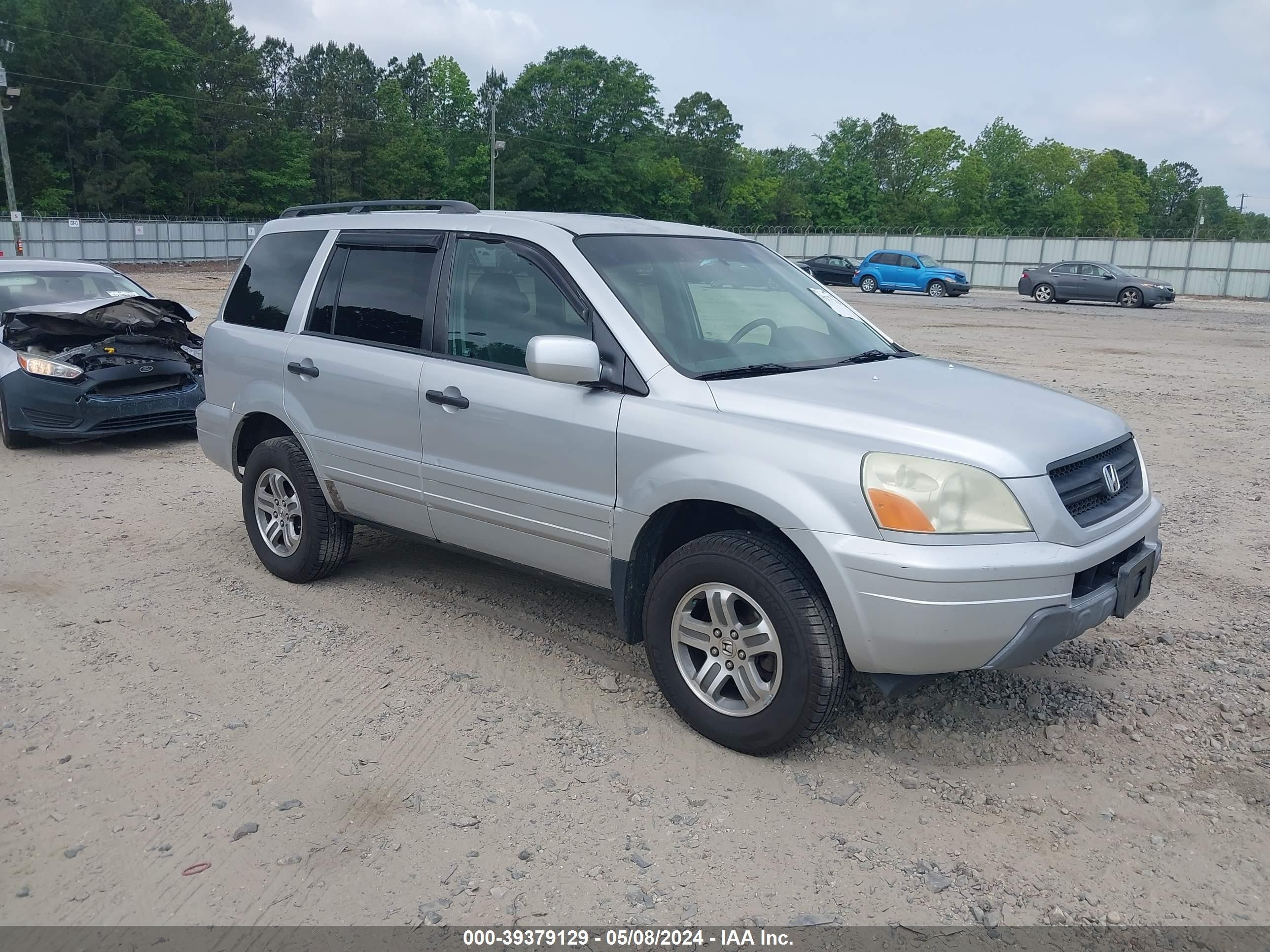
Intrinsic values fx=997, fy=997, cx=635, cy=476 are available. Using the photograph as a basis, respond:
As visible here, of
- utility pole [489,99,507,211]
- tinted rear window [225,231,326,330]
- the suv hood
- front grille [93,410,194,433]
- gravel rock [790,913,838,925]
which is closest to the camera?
gravel rock [790,913,838,925]

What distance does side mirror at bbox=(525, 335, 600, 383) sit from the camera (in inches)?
150

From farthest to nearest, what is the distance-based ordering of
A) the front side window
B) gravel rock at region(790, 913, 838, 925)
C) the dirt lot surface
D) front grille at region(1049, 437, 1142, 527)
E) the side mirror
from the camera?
the front side window
the side mirror
front grille at region(1049, 437, 1142, 527)
the dirt lot surface
gravel rock at region(790, 913, 838, 925)

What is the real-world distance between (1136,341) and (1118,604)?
18363mm

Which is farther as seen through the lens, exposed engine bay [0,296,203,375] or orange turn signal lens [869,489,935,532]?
exposed engine bay [0,296,203,375]

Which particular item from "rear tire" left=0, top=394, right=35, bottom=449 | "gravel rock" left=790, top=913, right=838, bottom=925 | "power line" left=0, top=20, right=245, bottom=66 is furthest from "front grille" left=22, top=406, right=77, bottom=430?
"power line" left=0, top=20, right=245, bottom=66

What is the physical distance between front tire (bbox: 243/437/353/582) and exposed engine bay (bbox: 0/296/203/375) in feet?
13.5

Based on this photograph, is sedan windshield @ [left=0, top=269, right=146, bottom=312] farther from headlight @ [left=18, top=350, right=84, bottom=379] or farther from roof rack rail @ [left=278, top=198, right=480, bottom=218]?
roof rack rail @ [left=278, top=198, right=480, bottom=218]

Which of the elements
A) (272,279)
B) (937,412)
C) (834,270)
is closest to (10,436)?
(272,279)

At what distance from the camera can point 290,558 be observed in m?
5.59

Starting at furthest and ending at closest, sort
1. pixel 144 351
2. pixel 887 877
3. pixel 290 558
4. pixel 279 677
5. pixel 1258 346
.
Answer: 1. pixel 1258 346
2. pixel 144 351
3. pixel 290 558
4. pixel 279 677
5. pixel 887 877

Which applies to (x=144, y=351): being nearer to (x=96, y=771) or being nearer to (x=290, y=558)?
(x=290, y=558)

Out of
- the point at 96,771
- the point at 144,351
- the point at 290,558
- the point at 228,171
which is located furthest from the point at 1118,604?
the point at 228,171

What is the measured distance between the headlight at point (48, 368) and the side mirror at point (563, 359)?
6.80 metres

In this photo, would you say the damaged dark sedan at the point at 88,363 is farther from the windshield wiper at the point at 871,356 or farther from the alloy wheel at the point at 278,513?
the windshield wiper at the point at 871,356
